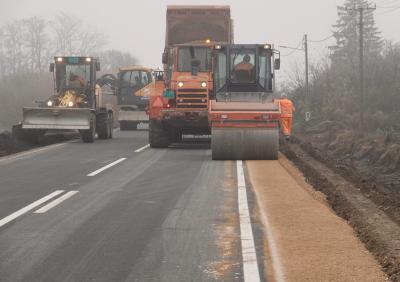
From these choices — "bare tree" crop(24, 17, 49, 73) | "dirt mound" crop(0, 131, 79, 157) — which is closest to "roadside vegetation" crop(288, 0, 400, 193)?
"dirt mound" crop(0, 131, 79, 157)

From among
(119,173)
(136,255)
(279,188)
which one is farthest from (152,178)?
(136,255)

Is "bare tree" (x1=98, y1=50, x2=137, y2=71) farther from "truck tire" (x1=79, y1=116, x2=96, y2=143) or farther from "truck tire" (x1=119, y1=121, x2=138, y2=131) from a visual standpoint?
"truck tire" (x1=79, y1=116, x2=96, y2=143)

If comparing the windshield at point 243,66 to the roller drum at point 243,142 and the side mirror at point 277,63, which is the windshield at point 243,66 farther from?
the roller drum at point 243,142

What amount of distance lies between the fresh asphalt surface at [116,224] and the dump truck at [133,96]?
18298mm

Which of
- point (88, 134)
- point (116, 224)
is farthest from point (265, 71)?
point (116, 224)

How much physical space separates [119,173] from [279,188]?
161 inches

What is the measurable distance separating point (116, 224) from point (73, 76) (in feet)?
57.5

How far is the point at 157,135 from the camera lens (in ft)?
68.3

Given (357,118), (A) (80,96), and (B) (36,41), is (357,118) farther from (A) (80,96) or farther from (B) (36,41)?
(B) (36,41)

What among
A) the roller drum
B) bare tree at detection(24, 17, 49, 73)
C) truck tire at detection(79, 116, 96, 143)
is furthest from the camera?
bare tree at detection(24, 17, 49, 73)

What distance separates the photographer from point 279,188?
38.1 ft

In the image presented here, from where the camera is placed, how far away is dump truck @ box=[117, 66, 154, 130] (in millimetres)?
34188

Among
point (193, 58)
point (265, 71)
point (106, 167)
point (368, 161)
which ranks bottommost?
point (368, 161)

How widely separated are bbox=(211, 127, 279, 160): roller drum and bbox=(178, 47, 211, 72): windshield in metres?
4.22
